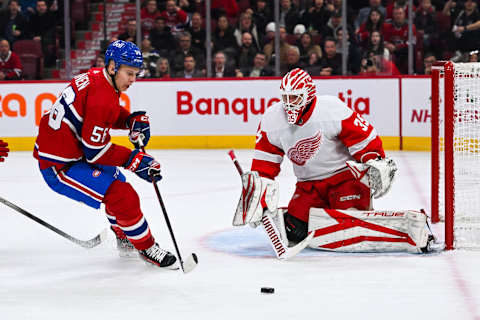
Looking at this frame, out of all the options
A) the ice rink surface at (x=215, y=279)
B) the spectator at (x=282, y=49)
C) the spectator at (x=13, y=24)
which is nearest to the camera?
the ice rink surface at (x=215, y=279)

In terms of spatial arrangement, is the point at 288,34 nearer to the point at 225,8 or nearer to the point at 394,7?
the point at 225,8

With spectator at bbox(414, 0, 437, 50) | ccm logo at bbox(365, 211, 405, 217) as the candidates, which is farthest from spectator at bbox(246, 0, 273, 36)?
ccm logo at bbox(365, 211, 405, 217)

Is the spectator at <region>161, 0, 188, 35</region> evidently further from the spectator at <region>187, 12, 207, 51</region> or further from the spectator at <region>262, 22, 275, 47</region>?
the spectator at <region>262, 22, 275, 47</region>

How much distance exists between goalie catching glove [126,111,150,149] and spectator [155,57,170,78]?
5.54m

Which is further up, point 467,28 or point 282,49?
point 467,28

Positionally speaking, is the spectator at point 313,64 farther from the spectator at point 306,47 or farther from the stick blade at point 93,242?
the stick blade at point 93,242

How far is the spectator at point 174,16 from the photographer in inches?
389

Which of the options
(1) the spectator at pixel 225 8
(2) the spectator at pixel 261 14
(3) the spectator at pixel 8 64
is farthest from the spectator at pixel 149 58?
(3) the spectator at pixel 8 64

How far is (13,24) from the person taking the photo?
33.2ft

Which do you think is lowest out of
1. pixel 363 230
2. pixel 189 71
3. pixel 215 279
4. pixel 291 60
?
pixel 215 279

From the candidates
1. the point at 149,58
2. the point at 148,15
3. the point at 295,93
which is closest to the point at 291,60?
the point at 149,58

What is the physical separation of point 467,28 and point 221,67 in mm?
2664

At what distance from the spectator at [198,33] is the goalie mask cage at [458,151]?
479 cm

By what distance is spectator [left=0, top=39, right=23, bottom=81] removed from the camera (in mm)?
9602
